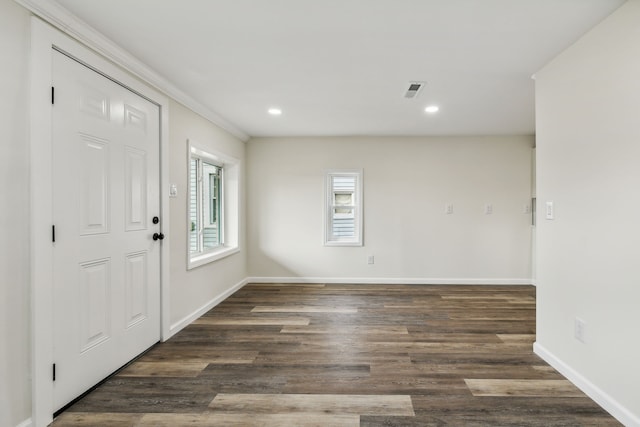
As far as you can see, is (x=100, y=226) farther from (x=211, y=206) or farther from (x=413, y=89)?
(x=413, y=89)

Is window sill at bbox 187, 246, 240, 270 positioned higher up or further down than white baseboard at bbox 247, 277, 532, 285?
higher up

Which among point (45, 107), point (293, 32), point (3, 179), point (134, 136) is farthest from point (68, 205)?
point (293, 32)

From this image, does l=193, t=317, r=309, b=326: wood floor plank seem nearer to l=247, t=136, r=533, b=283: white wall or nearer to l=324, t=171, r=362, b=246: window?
l=247, t=136, r=533, b=283: white wall

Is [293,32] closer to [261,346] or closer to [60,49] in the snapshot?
[60,49]

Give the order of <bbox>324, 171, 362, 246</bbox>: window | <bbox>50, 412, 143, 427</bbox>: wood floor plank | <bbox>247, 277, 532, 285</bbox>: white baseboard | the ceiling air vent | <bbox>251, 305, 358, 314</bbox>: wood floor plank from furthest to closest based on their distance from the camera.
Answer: <bbox>324, 171, 362, 246</bbox>: window < <bbox>247, 277, 532, 285</bbox>: white baseboard < <bbox>251, 305, 358, 314</bbox>: wood floor plank < the ceiling air vent < <bbox>50, 412, 143, 427</bbox>: wood floor plank

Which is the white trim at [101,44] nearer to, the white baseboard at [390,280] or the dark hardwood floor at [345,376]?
the dark hardwood floor at [345,376]

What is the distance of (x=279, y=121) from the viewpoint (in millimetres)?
4172

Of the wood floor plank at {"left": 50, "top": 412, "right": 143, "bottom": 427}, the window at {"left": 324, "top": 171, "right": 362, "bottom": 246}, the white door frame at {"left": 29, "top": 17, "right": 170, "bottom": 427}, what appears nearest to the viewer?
the white door frame at {"left": 29, "top": 17, "right": 170, "bottom": 427}

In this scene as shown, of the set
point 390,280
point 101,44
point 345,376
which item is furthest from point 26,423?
point 390,280

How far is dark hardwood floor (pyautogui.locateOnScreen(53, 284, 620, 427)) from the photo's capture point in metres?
1.88

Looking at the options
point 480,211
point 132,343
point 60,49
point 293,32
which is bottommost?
point 132,343

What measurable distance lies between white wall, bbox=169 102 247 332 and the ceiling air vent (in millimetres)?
2192

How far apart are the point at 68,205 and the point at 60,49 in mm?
896

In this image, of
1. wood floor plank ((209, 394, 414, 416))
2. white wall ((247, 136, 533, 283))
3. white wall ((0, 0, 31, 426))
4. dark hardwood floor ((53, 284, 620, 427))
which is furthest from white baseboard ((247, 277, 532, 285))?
white wall ((0, 0, 31, 426))
